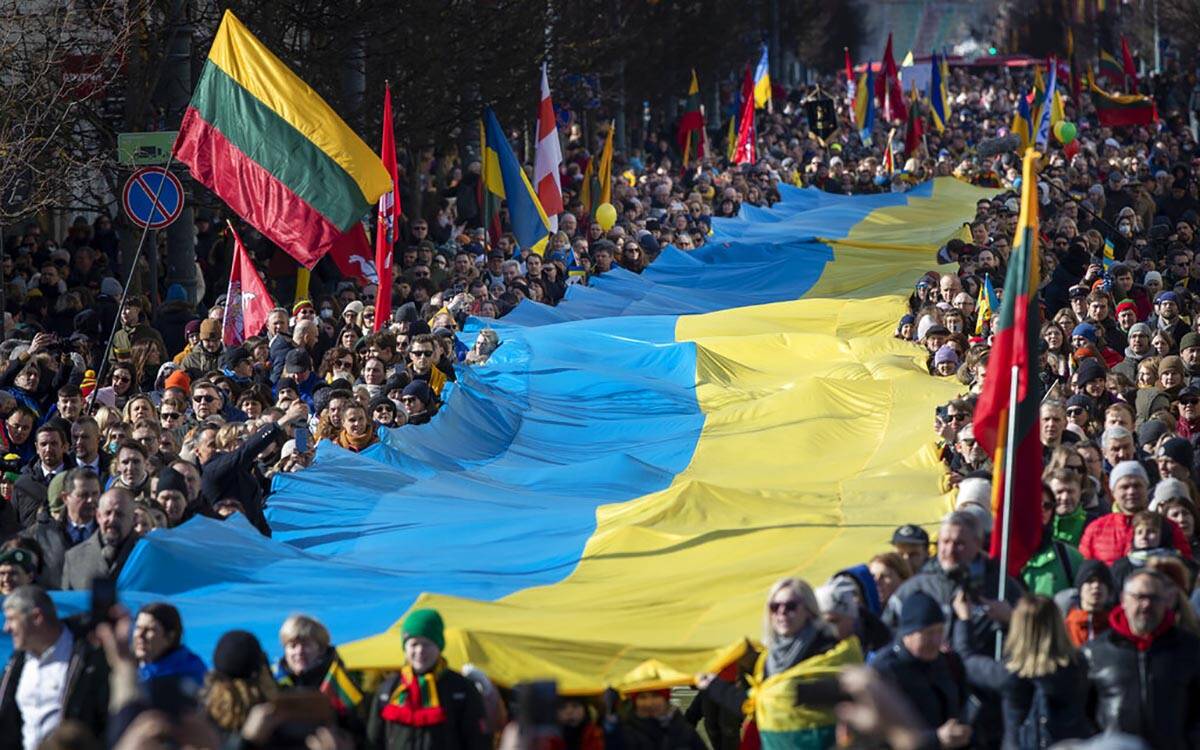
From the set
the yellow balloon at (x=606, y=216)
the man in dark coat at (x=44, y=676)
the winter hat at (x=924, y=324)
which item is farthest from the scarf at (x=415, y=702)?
the yellow balloon at (x=606, y=216)

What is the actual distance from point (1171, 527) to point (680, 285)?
58.1ft

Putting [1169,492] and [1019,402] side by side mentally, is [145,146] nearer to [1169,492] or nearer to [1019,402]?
[1169,492]

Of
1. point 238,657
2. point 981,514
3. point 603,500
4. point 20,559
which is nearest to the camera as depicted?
point 238,657

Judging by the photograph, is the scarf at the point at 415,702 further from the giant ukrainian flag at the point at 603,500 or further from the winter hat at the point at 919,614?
the winter hat at the point at 919,614

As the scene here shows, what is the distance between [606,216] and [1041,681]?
2309 centimetres

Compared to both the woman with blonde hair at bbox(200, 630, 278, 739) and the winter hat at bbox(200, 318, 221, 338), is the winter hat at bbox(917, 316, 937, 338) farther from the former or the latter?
the woman with blonde hair at bbox(200, 630, 278, 739)

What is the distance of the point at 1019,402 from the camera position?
10430mm

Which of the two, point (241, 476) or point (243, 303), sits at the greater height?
point (243, 303)

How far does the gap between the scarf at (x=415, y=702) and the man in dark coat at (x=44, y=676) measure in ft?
3.44

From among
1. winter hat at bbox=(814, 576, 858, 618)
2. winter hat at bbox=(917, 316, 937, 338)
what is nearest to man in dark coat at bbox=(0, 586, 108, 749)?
winter hat at bbox=(814, 576, 858, 618)

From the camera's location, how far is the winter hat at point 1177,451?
12.4 m

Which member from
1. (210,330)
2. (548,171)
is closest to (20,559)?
(210,330)

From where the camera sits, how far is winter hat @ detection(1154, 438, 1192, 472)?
1239 centimetres

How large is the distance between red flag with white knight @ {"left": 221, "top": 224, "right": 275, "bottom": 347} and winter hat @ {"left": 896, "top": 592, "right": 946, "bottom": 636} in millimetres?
10865
